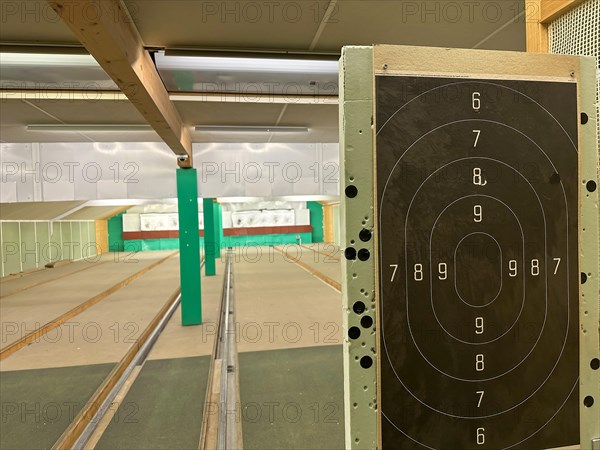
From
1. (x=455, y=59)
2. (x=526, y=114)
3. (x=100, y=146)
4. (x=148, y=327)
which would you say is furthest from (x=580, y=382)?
(x=100, y=146)

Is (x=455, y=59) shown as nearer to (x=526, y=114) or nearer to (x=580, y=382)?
(x=526, y=114)

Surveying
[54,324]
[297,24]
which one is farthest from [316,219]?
[297,24]

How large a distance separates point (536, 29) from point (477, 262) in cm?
95

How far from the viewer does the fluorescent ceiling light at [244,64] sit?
9.36 feet

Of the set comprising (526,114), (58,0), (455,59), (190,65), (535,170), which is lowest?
(535,170)

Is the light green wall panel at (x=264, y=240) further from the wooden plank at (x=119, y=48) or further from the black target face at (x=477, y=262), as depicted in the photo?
the black target face at (x=477, y=262)

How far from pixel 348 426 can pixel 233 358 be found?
3.24 metres

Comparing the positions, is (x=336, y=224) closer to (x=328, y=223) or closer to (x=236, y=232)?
(x=328, y=223)

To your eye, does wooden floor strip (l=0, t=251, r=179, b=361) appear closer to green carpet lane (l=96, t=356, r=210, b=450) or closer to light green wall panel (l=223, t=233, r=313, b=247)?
green carpet lane (l=96, t=356, r=210, b=450)

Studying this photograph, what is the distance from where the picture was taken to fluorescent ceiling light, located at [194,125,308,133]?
5.15m

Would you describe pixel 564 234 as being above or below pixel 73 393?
above

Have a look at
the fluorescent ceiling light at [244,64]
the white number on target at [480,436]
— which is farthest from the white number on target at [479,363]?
the fluorescent ceiling light at [244,64]

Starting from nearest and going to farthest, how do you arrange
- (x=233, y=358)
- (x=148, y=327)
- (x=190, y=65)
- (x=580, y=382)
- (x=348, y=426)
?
1. (x=348, y=426)
2. (x=580, y=382)
3. (x=190, y=65)
4. (x=233, y=358)
5. (x=148, y=327)

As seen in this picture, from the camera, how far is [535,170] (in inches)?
46.4
